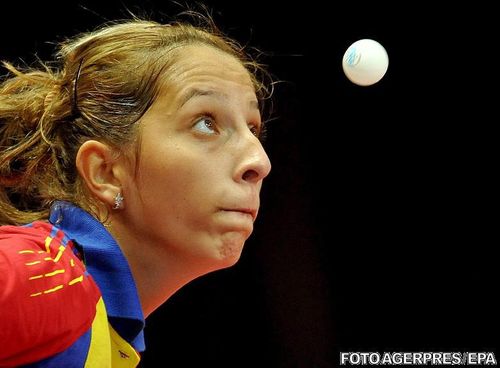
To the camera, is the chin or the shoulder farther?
the chin

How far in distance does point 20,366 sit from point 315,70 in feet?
4.68

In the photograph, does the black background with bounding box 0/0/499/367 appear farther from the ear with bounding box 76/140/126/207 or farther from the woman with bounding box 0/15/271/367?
the ear with bounding box 76/140/126/207

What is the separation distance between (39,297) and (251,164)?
0.43 m

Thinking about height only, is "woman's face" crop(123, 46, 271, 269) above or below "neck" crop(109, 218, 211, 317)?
above

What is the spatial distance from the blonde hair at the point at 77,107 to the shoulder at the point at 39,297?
10.8 inches

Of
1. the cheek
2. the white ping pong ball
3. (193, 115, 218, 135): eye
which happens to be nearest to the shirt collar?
the cheek

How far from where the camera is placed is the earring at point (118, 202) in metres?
1.41

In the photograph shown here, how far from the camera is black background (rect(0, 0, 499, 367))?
231 cm

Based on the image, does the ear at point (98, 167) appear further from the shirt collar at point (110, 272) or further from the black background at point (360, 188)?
the black background at point (360, 188)

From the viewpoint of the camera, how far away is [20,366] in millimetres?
1123

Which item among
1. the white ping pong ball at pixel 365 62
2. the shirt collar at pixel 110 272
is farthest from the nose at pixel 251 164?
the white ping pong ball at pixel 365 62

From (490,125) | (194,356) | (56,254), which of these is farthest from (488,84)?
(56,254)

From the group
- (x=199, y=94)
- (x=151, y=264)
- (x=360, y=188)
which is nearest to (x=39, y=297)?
(x=151, y=264)

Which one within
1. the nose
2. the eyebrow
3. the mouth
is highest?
the eyebrow
